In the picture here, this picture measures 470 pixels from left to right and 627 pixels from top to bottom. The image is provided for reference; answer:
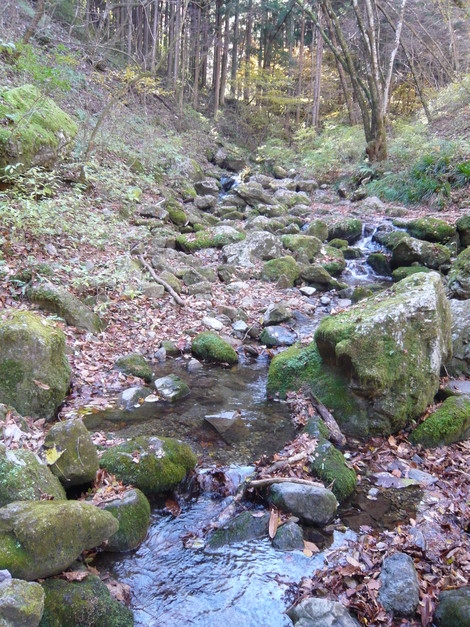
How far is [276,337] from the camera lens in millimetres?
7758

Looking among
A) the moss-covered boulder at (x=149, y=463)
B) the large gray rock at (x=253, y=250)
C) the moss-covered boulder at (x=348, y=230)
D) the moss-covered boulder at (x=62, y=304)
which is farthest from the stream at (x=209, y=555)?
the moss-covered boulder at (x=348, y=230)

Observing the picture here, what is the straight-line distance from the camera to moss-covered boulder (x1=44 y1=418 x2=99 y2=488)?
345 cm

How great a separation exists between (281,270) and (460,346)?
527 cm

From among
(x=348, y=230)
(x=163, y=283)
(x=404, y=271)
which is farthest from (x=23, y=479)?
(x=348, y=230)

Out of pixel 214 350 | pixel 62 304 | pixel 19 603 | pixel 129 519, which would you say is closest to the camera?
pixel 19 603

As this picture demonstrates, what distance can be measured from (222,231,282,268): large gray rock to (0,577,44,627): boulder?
9.42 metres

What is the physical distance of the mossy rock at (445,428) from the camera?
15.3 feet

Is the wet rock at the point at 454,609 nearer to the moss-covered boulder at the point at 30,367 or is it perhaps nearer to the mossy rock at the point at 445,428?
the mossy rock at the point at 445,428

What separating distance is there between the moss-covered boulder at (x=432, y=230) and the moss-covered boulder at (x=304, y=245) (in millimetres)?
2634

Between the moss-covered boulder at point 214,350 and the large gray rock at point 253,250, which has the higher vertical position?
the large gray rock at point 253,250

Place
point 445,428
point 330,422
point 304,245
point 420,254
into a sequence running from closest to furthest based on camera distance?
point 445,428 → point 330,422 → point 420,254 → point 304,245

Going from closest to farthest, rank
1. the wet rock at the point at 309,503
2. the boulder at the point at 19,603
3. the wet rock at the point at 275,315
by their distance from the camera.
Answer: the boulder at the point at 19,603
the wet rock at the point at 309,503
the wet rock at the point at 275,315

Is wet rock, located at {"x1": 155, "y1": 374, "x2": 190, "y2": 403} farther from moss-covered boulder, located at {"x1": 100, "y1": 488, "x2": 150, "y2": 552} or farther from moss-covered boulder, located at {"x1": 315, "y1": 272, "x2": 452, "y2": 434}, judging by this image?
moss-covered boulder, located at {"x1": 100, "y1": 488, "x2": 150, "y2": 552}

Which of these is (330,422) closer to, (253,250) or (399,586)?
(399,586)
